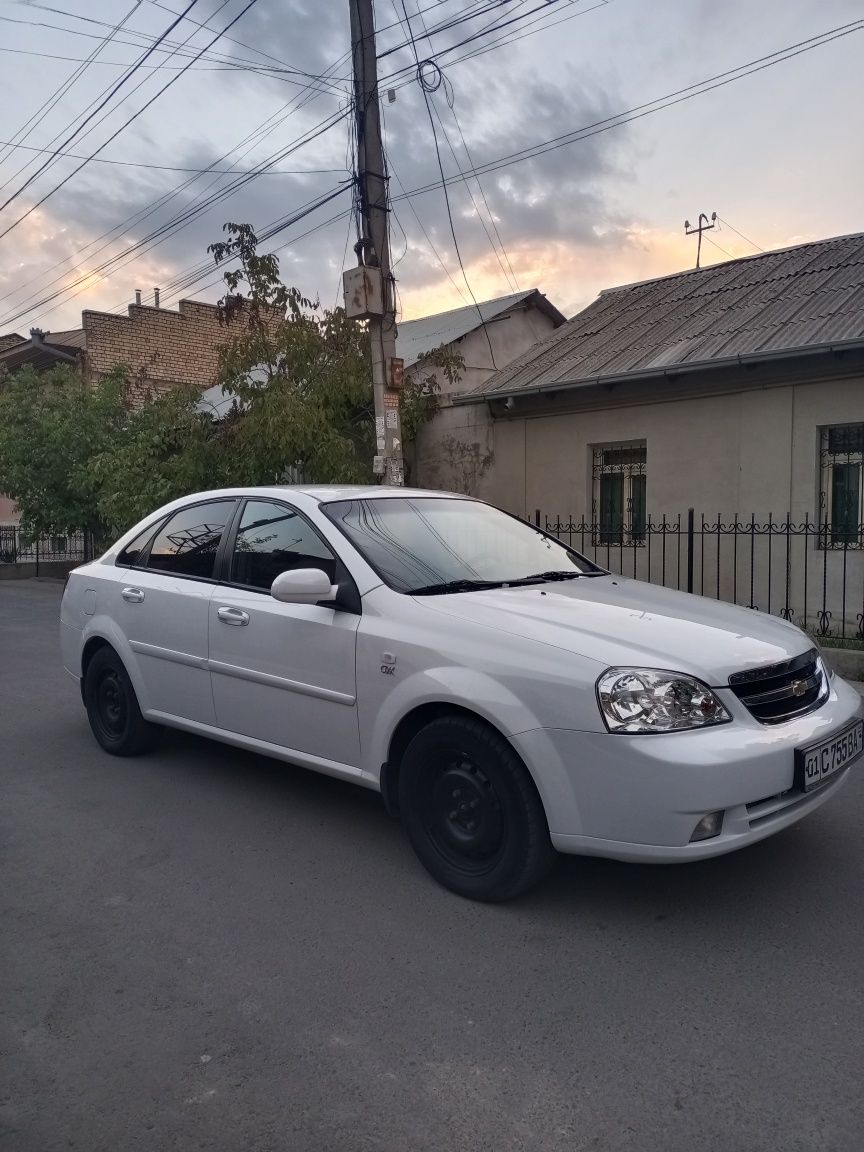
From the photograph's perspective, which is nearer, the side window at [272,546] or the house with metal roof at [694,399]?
the side window at [272,546]

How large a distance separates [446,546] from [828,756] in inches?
74.3

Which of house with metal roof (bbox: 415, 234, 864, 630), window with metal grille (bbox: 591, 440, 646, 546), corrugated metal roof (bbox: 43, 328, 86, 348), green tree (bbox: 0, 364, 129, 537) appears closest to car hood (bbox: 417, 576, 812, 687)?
house with metal roof (bbox: 415, 234, 864, 630)

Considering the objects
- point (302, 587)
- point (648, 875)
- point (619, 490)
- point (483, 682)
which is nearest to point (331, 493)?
point (302, 587)

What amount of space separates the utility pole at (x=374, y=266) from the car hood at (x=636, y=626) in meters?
5.51

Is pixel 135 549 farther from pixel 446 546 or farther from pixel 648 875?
pixel 648 875

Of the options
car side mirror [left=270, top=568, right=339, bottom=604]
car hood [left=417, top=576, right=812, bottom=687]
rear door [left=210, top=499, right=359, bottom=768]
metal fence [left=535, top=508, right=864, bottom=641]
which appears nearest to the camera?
car hood [left=417, top=576, right=812, bottom=687]

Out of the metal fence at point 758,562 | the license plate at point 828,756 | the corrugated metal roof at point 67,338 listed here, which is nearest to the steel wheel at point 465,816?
the license plate at point 828,756

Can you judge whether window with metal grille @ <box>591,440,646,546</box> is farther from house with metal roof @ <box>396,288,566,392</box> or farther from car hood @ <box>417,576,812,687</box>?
car hood @ <box>417,576,812,687</box>

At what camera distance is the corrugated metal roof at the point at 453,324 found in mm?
15461

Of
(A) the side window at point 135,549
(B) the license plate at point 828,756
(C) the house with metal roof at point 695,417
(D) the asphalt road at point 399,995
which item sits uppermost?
(C) the house with metal roof at point 695,417

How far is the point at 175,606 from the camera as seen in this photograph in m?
4.87

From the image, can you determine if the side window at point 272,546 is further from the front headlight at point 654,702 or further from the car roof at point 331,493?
the front headlight at point 654,702

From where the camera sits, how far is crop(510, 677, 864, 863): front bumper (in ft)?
9.83

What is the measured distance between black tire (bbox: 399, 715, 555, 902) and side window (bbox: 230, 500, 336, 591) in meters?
1.02
